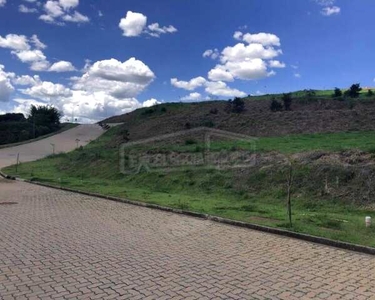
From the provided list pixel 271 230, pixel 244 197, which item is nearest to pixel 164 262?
pixel 271 230

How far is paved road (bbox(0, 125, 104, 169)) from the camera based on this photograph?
1393 inches

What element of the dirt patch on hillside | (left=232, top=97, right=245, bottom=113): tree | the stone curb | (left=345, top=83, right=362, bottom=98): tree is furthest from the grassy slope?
(left=345, top=83, right=362, bottom=98): tree

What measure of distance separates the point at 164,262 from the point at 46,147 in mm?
40604

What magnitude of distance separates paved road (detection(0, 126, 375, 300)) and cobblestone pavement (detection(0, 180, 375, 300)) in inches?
0.5

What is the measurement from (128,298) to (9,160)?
32.8m

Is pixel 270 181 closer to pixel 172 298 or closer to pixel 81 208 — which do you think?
pixel 81 208

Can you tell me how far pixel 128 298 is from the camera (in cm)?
451

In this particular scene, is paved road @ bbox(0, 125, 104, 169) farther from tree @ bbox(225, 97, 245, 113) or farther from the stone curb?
the stone curb

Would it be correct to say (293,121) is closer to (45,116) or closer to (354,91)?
(354,91)

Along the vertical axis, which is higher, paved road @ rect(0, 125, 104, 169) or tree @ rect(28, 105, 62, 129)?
tree @ rect(28, 105, 62, 129)

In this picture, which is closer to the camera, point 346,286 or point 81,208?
point 346,286

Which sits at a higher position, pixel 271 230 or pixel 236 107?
pixel 236 107

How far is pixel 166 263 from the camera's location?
5965 mm

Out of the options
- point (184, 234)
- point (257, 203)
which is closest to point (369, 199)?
point (257, 203)
